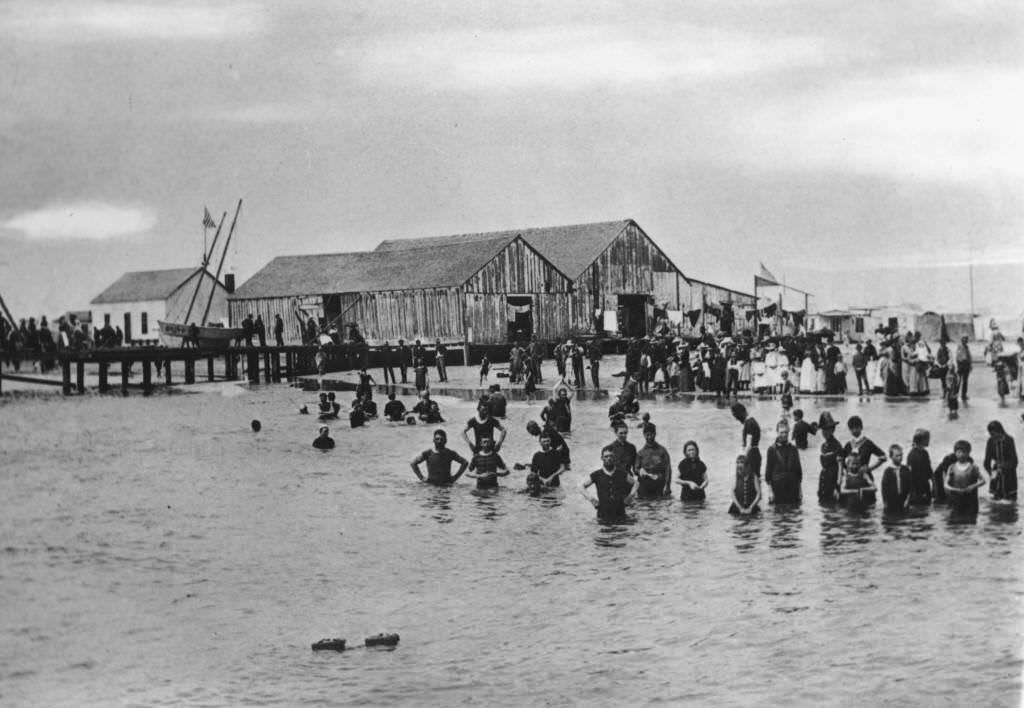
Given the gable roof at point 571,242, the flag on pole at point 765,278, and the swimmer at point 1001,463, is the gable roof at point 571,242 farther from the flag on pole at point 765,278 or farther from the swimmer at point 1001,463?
the swimmer at point 1001,463

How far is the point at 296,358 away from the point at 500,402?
1889 centimetres

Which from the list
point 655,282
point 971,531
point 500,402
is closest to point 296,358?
point 655,282

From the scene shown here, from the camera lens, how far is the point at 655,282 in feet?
163

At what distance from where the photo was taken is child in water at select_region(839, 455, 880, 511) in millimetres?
16328

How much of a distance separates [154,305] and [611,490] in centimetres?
4066

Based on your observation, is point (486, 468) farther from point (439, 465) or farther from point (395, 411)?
point (395, 411)

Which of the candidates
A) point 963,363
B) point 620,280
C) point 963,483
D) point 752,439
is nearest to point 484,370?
point 963,363

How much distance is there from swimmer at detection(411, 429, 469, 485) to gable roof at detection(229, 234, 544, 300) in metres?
24.9

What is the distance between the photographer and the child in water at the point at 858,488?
53.6ft

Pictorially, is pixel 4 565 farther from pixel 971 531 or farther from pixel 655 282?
pixel 655 282

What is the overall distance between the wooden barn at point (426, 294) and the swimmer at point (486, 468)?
24.4 metres

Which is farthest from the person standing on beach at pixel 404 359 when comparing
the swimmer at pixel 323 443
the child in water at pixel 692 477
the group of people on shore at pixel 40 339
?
the child in water at pixel 692 477

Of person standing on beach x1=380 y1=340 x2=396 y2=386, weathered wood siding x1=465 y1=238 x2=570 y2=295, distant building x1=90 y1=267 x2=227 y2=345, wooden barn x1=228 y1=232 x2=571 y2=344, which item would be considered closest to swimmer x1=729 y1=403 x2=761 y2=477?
person standing on beach x1=380 y1=340 x2=396 y2=386

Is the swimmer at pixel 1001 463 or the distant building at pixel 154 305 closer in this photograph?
the swimmer at pixel 1001 463
